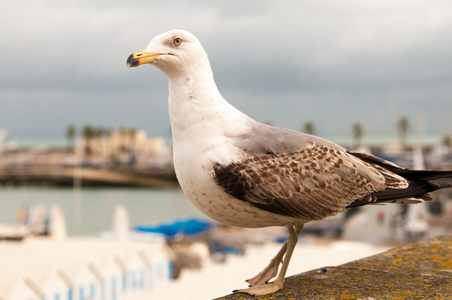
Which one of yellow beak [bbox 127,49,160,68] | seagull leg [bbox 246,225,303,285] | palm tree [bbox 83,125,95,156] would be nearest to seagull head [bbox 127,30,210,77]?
yellow beak [bbox 127,49,160,68]

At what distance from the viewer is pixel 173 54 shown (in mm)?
→ 3373

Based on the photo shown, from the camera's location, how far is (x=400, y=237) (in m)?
32.5

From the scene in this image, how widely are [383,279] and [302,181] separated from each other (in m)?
0.86

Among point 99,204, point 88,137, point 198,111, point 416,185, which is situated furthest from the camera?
point 88,137

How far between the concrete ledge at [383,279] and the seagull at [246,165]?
221 mm

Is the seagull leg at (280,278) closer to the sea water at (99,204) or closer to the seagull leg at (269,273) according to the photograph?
the seagull leg at (269,273)

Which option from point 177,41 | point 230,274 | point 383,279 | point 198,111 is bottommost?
point 230,274

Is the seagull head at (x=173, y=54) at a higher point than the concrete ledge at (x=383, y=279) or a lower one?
higher

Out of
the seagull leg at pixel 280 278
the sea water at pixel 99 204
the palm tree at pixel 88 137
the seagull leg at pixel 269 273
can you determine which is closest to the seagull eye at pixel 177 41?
the seagull leg at pixel 280 278

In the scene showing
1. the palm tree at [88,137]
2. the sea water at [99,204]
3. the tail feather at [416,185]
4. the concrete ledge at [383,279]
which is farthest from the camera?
the palm tree at [88,137]

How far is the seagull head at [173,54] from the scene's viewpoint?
3.31 metres

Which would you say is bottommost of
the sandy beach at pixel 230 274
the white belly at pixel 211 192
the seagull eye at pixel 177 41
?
the sandy beach at pixel 230 274

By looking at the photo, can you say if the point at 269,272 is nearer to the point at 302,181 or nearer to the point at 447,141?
the point at 302,181

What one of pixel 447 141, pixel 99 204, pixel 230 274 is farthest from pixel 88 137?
pixel 230 274
